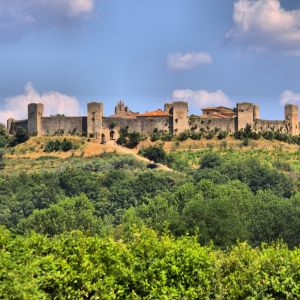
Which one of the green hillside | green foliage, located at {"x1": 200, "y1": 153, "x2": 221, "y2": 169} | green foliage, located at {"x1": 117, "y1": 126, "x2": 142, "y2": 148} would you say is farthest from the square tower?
green foliage, located at {"x1": 117, "y1": 126, "x2": 142, "y2": 148}

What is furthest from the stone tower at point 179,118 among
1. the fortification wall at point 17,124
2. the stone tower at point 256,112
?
the fortification wall at point 17,124

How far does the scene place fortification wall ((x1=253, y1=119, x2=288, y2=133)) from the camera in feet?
360

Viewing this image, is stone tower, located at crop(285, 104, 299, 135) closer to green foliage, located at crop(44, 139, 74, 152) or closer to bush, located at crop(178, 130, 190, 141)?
bush, located at crop(178, 130, 190, 141)

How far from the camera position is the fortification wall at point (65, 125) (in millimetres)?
107912

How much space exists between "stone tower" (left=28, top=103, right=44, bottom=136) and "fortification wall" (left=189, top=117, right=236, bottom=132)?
25.5 meters

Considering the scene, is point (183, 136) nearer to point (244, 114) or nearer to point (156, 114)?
point (156, 114)

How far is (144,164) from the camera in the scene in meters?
94.6

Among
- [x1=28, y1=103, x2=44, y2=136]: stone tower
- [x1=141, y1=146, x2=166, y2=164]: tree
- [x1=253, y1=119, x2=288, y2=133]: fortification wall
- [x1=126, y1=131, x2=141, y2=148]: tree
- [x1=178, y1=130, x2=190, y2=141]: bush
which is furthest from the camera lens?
[x1=253, y1=119, x2=288, y2=133]: fortification wall

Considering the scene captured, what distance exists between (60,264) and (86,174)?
220 ft

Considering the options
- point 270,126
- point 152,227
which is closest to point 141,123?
point 270,126

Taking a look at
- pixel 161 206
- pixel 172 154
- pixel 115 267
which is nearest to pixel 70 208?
pixel 161 206

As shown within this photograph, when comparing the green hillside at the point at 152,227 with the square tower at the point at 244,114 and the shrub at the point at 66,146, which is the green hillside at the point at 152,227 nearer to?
the shrub at the point at 66,146

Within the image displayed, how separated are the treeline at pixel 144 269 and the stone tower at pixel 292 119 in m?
91.8

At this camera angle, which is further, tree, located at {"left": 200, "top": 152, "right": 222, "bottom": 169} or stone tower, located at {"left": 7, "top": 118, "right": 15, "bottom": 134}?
stone tower, located at {"left": 7, "top": 118, "right": 15, "bottom": 134}
